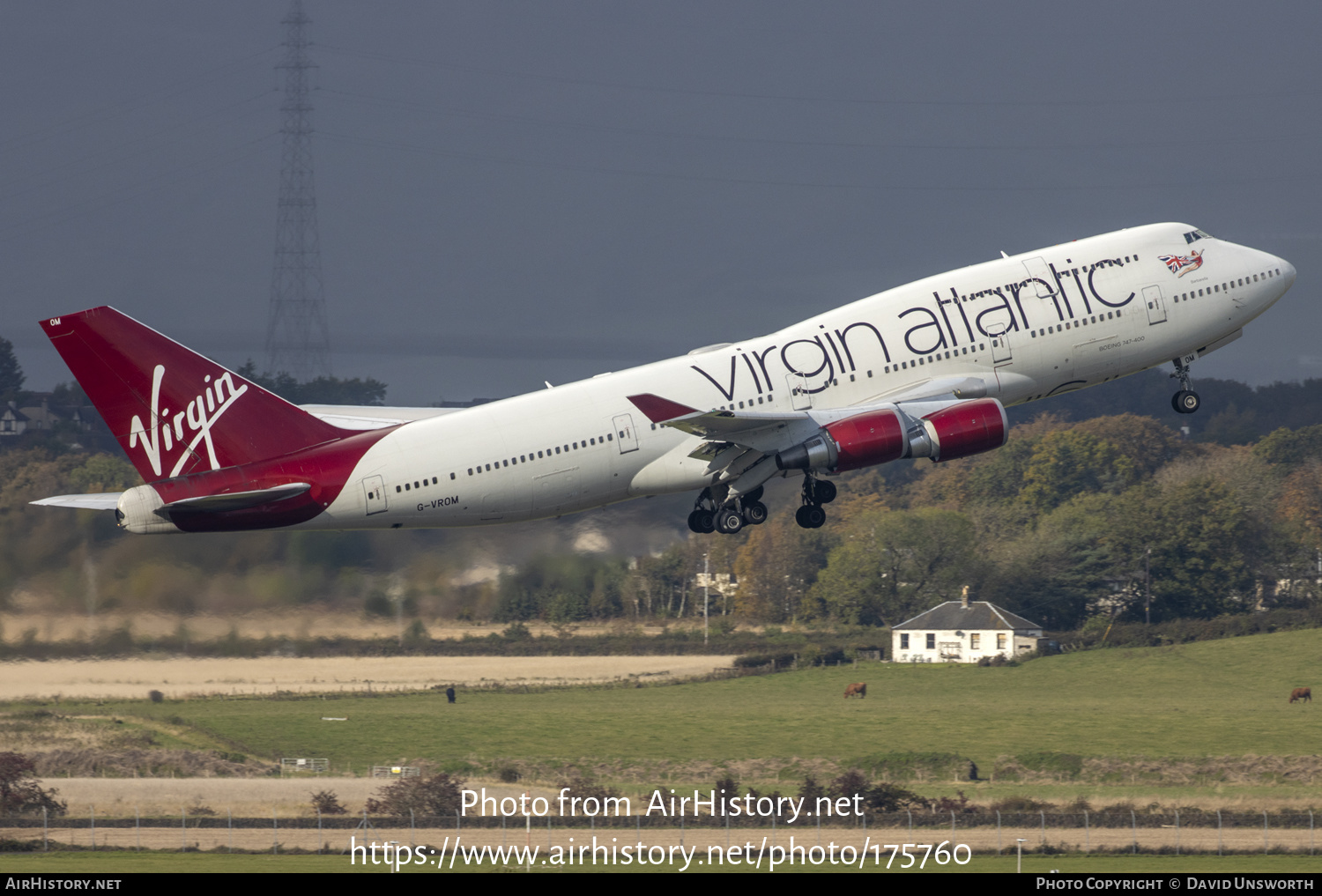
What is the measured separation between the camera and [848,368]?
39.0 metres

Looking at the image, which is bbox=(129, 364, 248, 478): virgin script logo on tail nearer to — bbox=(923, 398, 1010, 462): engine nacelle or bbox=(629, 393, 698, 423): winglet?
bbox=(629, 393, 698, 423): winglet

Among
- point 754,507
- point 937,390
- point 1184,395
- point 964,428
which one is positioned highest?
point 1184,395

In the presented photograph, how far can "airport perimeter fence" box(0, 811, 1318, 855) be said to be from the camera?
43.8 meters

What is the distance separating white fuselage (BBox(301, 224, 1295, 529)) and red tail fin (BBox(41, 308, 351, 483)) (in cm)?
237

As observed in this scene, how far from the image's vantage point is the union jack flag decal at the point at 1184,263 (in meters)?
41.4

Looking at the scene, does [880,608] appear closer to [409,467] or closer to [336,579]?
[336,579]

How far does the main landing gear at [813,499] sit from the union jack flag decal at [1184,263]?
35.8ft

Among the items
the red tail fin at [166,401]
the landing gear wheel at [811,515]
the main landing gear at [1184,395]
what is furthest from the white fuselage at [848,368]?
the landing gear wheel at [811,515]

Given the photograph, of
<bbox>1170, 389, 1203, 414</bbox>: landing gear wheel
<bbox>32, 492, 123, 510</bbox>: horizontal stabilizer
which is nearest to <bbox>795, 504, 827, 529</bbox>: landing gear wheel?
<bbox>1170, 389, 1203, 414</bbox>: landing gear wheel

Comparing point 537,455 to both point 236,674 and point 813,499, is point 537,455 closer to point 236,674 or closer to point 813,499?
point 813,499

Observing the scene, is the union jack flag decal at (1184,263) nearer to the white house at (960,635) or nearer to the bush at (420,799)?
the bush at (420,799)

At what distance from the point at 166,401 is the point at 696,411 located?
12.2 meters

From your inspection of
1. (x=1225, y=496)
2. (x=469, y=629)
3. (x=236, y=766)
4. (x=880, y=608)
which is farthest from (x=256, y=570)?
(x=1225, y=496)

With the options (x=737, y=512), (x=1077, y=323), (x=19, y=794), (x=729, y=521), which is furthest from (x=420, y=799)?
(x=1077, y=323)
